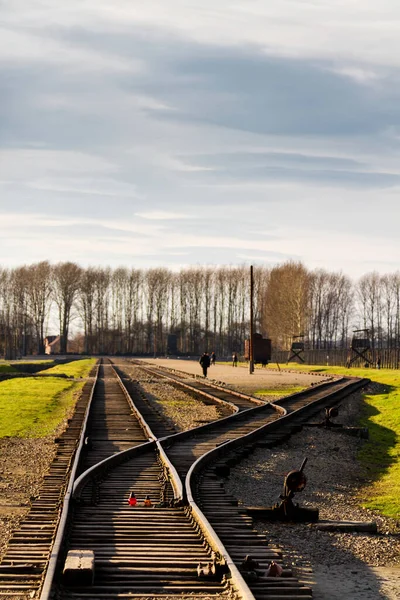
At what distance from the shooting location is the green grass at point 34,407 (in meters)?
19.8

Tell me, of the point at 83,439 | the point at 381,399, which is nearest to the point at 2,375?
the point at 381,399

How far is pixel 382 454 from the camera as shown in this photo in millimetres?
16984

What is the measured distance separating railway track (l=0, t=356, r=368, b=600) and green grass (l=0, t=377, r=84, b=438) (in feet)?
15.5

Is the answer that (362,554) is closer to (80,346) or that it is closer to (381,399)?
(381,399)

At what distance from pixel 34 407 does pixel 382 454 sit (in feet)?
41.1

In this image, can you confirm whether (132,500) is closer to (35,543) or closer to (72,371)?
(35,543)

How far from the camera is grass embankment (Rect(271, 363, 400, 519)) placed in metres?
11.4

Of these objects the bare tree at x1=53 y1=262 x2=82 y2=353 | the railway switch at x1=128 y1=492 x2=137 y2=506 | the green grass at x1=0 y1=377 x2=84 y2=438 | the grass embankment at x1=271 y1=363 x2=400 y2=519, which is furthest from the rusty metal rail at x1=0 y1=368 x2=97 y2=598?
the bare tree at x1=53 y1=262 x2=82 y2=353

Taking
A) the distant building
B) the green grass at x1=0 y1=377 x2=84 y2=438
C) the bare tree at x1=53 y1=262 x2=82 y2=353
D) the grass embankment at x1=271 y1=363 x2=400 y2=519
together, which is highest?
the bare tree at x1=53 y1=262 x2=82 y2=353

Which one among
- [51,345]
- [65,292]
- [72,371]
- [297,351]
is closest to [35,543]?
[72,371]

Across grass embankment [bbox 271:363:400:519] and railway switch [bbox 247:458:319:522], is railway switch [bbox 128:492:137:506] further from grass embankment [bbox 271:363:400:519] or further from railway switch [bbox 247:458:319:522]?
grass embankment [bbox 271:363:400:519]

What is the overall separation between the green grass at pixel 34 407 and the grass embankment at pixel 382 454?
7411mm

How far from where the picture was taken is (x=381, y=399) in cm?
3075

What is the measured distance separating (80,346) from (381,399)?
134 meters
